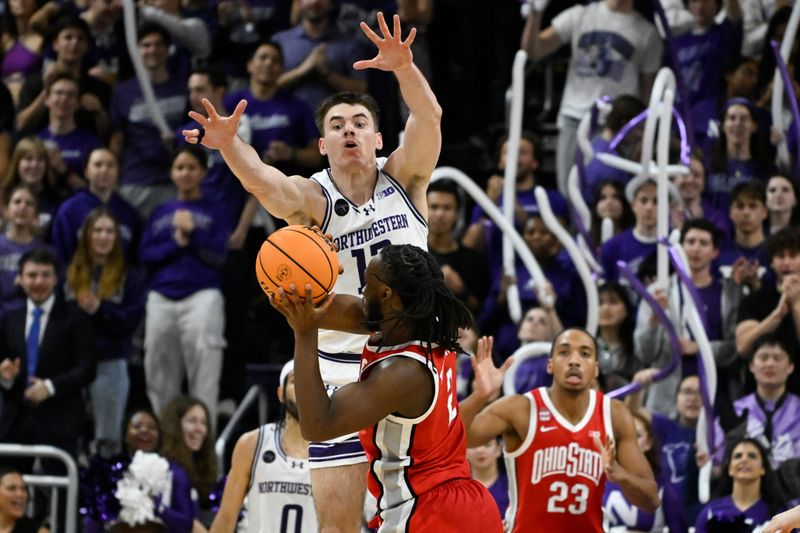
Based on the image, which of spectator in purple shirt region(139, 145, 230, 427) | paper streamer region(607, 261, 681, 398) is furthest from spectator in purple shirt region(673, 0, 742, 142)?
spectator in purple shirt region(139, 145, 230, 427)

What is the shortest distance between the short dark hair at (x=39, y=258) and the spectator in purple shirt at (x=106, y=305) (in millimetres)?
499

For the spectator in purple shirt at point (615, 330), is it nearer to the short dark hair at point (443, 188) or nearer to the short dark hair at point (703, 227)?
the short dark hair at point (703, 227)

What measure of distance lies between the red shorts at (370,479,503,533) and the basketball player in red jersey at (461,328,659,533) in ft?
5.64

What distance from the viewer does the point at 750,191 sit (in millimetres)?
10391

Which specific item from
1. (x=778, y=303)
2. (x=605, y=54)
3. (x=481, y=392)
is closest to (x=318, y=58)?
(x=605, y=54)

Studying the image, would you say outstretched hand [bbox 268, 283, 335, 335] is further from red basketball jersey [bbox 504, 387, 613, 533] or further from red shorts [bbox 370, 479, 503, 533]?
red basketball jersey [bbox 504, 387, 613, 533]

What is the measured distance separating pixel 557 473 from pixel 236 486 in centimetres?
163

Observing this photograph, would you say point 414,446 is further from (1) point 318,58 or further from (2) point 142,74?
(2) point 142,74

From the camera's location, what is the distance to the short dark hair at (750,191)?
10.4 metres

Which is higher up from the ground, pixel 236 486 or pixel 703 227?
pixel 703 227

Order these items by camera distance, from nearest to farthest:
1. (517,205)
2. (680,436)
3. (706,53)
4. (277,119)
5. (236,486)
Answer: (236,486)
(680,436)
(517,205)
(277,119)
(706,53)

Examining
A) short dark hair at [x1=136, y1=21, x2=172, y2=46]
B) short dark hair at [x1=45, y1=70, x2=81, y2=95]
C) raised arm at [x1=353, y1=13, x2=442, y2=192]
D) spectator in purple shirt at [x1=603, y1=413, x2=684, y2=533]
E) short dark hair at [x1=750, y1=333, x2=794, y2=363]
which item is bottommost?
spectator in purple shirt at [x1=603, y1=413, x2=684, y2=533]

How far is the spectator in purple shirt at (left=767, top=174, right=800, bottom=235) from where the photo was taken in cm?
1067

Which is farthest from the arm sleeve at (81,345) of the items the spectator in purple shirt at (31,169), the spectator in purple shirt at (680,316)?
the spectator in purple shirt at (680,316)
